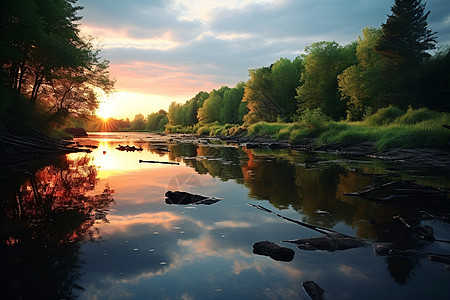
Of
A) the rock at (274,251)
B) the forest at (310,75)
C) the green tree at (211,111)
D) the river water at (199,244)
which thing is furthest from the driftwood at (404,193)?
the green tree at (211,111)

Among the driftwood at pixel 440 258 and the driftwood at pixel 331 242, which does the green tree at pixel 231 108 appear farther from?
the driftwood at pixel 440 258

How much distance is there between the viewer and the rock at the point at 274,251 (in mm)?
4914

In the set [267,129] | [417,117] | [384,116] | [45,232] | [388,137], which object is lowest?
[45,232]

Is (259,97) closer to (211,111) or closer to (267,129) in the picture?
(267,129)

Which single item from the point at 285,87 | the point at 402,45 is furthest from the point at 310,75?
the point at 402,45

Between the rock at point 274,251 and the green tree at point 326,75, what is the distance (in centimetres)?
5441

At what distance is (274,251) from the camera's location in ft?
16.4

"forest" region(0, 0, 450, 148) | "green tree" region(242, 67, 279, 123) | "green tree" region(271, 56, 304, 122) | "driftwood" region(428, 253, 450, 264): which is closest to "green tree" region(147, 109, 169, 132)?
"green tree" region(242, 67, 279, 123)

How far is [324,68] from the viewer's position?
191ft

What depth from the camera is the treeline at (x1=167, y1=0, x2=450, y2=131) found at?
3278 centimetres

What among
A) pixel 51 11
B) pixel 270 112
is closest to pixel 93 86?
pixel 51 11

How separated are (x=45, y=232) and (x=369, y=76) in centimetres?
4488

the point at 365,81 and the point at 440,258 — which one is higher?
the point at 365,81

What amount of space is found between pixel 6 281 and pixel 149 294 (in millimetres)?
2093
